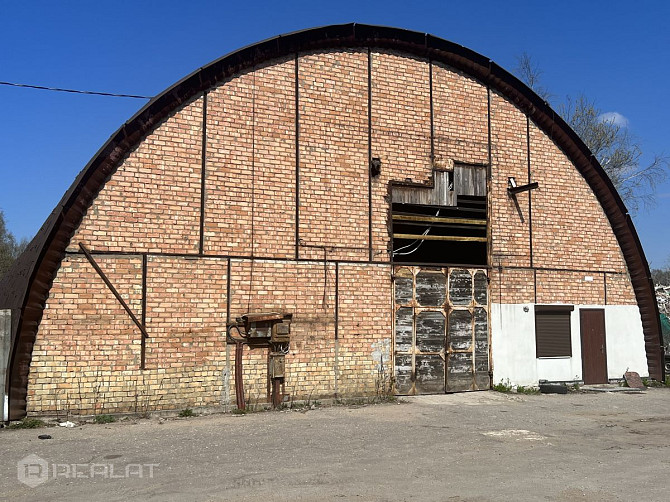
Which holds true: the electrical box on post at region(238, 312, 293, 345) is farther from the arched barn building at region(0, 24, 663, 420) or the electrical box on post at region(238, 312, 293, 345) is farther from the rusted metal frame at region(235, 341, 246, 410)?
the rusted metal frame at region(235, 341, 246, 410)

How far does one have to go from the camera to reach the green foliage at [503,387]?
14.1 meters

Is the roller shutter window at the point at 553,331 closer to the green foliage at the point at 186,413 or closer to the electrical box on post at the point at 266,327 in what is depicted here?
the electrical box on post at the point at 266,327

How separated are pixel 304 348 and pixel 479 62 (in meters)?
8.10

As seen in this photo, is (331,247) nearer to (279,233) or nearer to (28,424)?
(279,233)

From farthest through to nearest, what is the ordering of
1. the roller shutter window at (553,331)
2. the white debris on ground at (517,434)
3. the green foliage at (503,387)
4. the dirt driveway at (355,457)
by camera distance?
the roller shutter window at (553,331) → the green foliage at (503,387) → the white debris on ground at (517,434) → the dirt driveway at (355,457)

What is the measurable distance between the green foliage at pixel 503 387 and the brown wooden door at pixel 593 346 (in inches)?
97.5

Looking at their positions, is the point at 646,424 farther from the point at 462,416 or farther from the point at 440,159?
the point at 440,159

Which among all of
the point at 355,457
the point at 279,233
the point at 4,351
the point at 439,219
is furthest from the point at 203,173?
the point at 355,457

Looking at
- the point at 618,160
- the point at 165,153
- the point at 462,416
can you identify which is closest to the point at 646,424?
the point at 462,416

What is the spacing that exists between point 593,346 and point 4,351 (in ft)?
43.9

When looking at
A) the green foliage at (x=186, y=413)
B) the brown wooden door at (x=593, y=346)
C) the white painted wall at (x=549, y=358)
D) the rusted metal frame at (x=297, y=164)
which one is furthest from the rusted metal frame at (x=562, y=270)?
the green foliage at (x=186, y=413)

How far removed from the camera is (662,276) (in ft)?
215

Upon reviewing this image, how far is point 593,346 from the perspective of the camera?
15.6 meters

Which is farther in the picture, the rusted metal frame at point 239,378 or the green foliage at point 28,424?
the rusted metal frame at point 239,378
